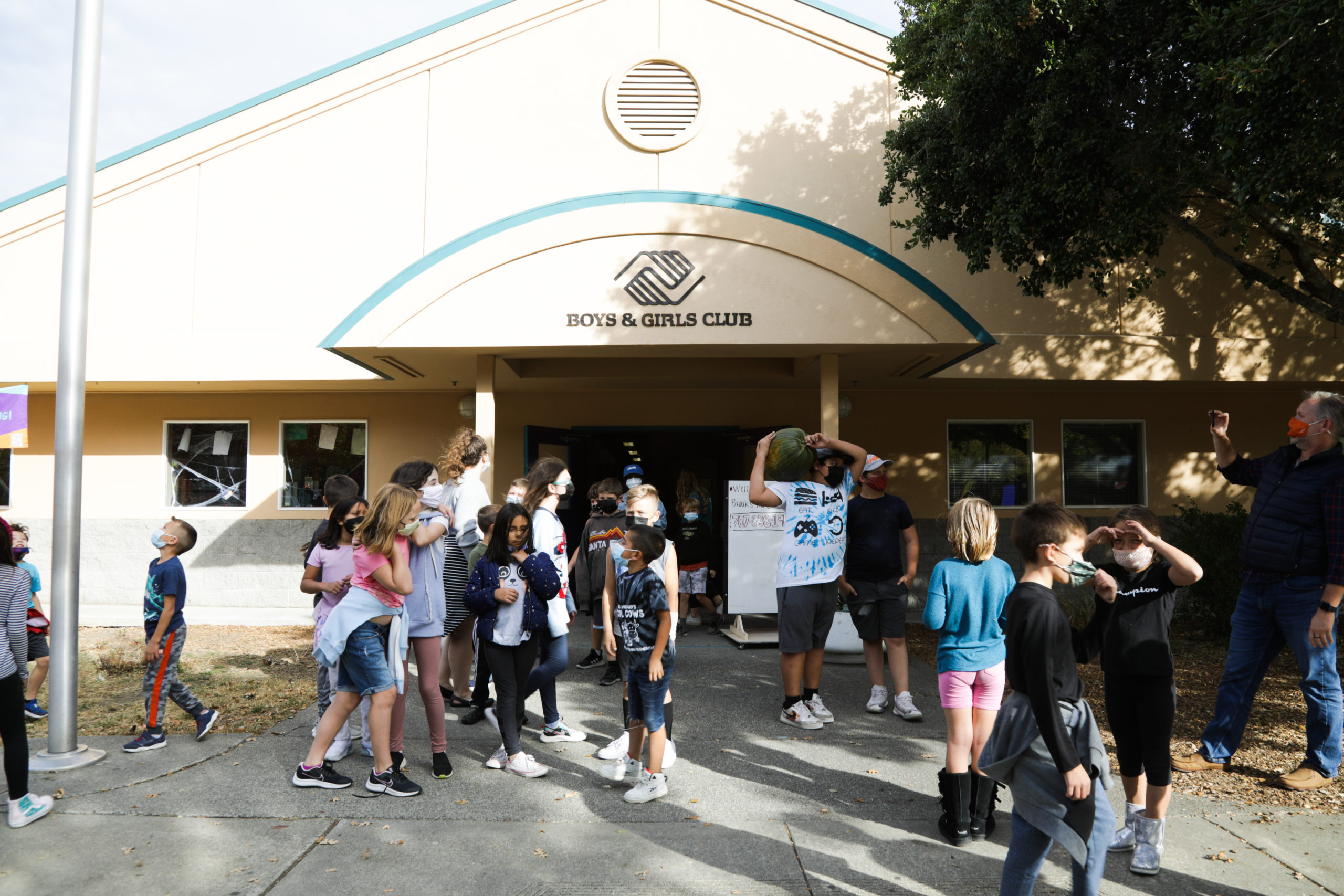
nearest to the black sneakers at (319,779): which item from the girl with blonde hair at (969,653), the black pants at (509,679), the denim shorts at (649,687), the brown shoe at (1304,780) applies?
the black pants at (509,679)

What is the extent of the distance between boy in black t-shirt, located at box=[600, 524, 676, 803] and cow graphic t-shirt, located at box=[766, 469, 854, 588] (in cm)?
138

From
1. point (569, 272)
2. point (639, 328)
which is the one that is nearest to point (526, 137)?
point (569, 272)

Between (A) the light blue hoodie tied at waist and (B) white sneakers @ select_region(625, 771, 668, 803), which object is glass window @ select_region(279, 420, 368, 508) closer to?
(A) the light blue hoodie tied at waist

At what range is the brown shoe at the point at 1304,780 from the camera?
441 centimetres

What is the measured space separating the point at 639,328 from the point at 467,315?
1.75 metres

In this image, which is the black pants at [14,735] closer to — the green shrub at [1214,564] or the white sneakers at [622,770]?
the white sneakers at [622,770]

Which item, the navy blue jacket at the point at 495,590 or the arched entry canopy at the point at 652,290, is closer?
the navy blue jacket at the point at 495,590

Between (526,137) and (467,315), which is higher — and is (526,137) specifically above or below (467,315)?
above

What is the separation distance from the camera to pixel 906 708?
18.9ft

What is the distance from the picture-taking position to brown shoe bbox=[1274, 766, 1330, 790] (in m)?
4.41

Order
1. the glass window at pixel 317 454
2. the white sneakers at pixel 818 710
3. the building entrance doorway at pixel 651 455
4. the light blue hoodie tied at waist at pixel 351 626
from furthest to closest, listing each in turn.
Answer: the glass window at pixel 317 454
the building entrance doorway at pixel 651 455
the white sneakers at pixel 818 710
the light blue hoodie tied at waist at pixel 351 626

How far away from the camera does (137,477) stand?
1127 cm

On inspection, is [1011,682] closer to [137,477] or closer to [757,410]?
[757,410]

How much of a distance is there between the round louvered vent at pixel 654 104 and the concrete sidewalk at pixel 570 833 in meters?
6.84
